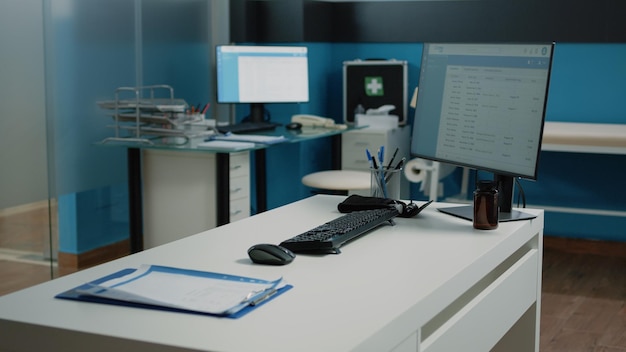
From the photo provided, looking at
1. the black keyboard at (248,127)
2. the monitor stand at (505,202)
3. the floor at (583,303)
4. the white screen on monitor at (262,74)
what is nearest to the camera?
the monitor stand at (505,202)

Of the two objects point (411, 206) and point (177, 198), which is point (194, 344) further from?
point (177, 198)

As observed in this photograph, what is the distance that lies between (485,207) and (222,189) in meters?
2.05

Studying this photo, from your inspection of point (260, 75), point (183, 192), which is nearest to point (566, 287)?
point (183, 192)

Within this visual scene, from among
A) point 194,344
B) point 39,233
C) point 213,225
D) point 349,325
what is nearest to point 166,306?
point 194,344

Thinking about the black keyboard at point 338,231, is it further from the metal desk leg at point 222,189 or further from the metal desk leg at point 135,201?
the metal desk leg at point 135,201

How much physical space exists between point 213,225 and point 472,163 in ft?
6.43

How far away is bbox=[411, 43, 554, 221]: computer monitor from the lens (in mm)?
2270

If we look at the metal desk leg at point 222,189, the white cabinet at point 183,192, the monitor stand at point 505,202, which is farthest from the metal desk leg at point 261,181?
the monitor stand at point 505,202

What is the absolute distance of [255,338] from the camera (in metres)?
1.39

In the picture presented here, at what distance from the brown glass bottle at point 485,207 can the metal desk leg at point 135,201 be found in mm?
2326

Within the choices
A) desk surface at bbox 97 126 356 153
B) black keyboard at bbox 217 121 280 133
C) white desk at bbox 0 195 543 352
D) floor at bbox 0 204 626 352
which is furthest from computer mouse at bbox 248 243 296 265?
black keyboard at bbox 217 121 280 133

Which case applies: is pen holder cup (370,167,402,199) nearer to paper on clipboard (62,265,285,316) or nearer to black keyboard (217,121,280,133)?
paper on clipboard (62,265,285,316)

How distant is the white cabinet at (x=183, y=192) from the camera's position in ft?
13.6

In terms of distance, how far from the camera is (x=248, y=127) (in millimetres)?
4820
